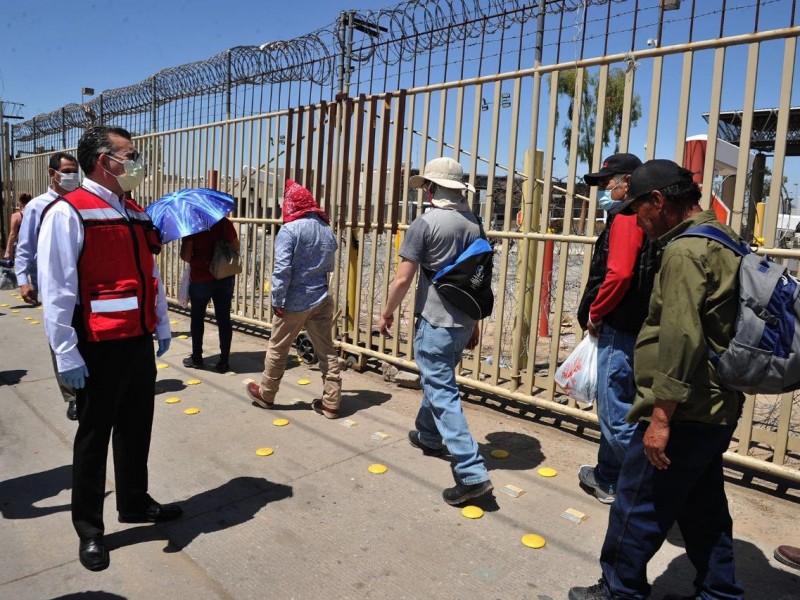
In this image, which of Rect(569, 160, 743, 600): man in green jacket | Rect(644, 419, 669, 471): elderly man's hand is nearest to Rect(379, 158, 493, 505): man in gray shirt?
Rect(569, 160, 743, 600): man in green jacket

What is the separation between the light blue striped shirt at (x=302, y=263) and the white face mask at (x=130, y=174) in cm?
159

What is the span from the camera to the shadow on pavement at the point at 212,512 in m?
3.02

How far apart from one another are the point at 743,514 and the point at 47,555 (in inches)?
145

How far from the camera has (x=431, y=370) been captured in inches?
140

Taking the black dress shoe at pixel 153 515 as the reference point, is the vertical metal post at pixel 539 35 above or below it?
above

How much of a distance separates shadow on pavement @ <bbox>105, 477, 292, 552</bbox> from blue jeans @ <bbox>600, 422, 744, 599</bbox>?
1.90 meters

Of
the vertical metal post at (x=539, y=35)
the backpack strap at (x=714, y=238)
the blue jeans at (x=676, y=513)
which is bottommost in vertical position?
the blue jeans at (x=676, y=513)

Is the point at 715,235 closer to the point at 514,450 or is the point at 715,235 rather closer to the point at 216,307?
the point at 514,450

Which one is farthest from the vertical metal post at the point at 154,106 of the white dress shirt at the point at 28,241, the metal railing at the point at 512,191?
the white dress shirt at the point at 28,241

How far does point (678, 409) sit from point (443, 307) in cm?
160

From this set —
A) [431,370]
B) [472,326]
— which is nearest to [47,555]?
[431,370]

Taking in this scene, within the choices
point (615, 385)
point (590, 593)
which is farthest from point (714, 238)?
point (590, 593)

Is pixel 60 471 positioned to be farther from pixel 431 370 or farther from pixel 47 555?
pixel 431 370

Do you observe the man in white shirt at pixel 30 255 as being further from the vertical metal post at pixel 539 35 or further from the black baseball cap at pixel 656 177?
the vertical metal post at pixel 539 35
